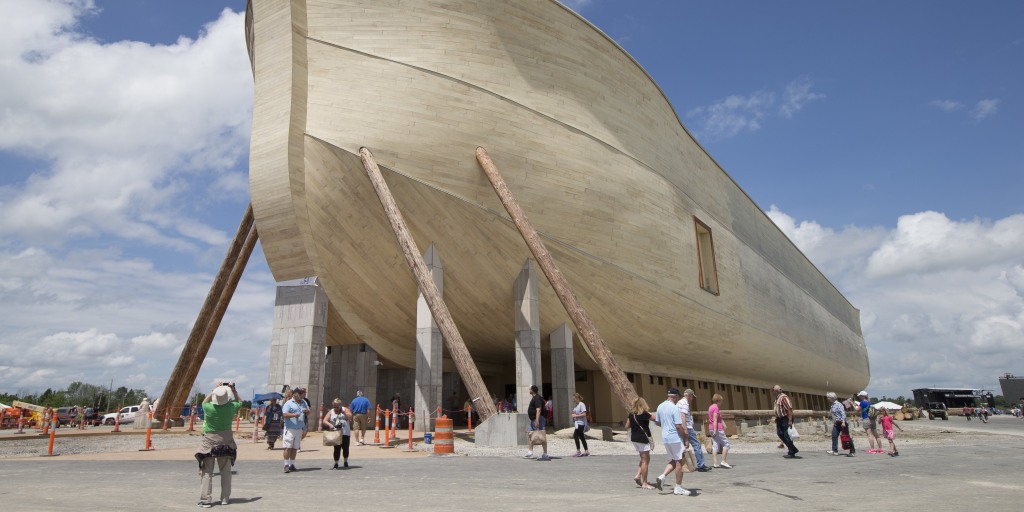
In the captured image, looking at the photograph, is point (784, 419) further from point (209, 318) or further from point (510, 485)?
point (209, 318)

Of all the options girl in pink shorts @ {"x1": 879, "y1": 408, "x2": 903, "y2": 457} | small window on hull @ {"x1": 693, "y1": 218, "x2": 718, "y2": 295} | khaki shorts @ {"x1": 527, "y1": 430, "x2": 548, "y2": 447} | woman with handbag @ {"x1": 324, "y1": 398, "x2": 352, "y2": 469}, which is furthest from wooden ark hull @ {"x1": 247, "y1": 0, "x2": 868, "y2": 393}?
girl in pink shorts @ {"x1": 879, "y1": 408, "x2": 903, "y2": 457}

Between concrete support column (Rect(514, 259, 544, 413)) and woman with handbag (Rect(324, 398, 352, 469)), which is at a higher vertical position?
concrete support column (Rect(514, 259, 544, 413))

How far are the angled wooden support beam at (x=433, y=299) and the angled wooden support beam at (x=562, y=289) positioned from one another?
2484 mm

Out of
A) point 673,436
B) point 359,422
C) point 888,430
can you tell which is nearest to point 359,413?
point 359,422

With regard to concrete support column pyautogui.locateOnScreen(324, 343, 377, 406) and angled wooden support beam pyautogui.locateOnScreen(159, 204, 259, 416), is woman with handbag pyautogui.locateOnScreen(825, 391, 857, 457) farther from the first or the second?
angled wooden support beam pyautogui.locateOnScreen(159, 204, 259, 416)

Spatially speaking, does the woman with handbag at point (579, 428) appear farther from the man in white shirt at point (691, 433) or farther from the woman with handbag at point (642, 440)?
the woman with handbag at point (642, 440)

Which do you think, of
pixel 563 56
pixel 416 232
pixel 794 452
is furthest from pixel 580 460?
pixel 563 56

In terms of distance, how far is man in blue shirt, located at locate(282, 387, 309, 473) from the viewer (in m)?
8.12

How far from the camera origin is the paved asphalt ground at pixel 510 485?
5395mm

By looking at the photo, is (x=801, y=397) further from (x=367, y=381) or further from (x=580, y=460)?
(x=580, y=460)

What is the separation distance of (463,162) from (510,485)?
10.0 meters

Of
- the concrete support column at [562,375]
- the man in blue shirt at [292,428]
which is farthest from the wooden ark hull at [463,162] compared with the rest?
the man in blue shirt at [292,428]

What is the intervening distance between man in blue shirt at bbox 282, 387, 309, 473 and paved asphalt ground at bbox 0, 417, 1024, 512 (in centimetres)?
24

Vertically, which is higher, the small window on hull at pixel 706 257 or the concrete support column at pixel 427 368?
the small window on hull at pixel 706 257
